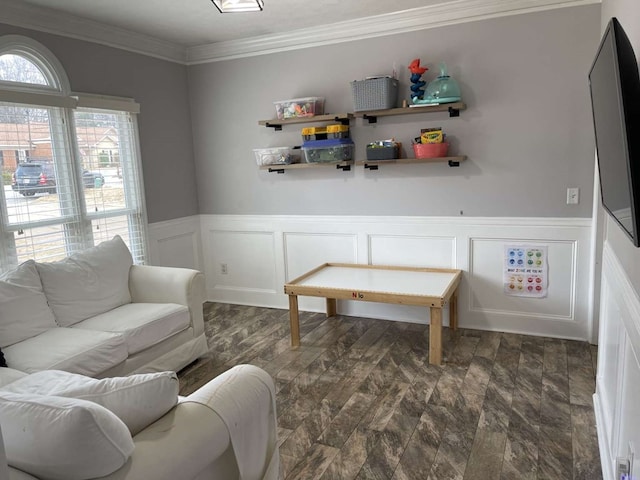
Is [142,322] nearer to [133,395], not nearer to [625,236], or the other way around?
[133,395]

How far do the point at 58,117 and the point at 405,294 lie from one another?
9.14ft

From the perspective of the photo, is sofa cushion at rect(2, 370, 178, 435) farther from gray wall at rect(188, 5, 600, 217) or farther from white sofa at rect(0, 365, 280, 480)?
gray wall at rect(188, 5, 600, 217)

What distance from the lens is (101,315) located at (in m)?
3.27

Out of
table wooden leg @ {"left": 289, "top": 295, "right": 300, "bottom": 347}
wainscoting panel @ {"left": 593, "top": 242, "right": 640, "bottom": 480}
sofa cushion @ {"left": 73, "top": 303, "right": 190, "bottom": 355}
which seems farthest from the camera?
table wooden leg @ {"left": 289, "top": 295, "right": 300, "bottom": 347}

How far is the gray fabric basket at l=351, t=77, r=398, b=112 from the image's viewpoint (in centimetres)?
379

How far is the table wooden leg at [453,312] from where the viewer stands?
3.94 m

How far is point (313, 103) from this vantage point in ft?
13.7

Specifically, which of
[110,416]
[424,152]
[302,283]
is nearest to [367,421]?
[302,283]

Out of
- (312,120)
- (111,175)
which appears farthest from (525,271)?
(111,175)

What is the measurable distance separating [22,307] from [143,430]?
6.16 ft

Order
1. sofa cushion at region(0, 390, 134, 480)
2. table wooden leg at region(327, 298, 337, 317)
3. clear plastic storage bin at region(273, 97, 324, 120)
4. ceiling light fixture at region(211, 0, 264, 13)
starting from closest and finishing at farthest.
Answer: sofa cushion at region(0, 390, 134, 480) < ceiling light fixture at region(211, 0, 264, 13) < clear plastic storage bin at region(273, 97, 324, 120) < table wooden leg at region(327, 298, 337, 317)

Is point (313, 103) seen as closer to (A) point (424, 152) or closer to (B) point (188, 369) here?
(A) point (424, 152)

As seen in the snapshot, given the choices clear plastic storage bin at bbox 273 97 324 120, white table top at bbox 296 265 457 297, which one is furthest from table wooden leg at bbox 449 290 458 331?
clear plastic storage bin at bbox 273 97 324 120

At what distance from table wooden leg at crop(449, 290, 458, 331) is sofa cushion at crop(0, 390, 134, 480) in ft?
10.2
